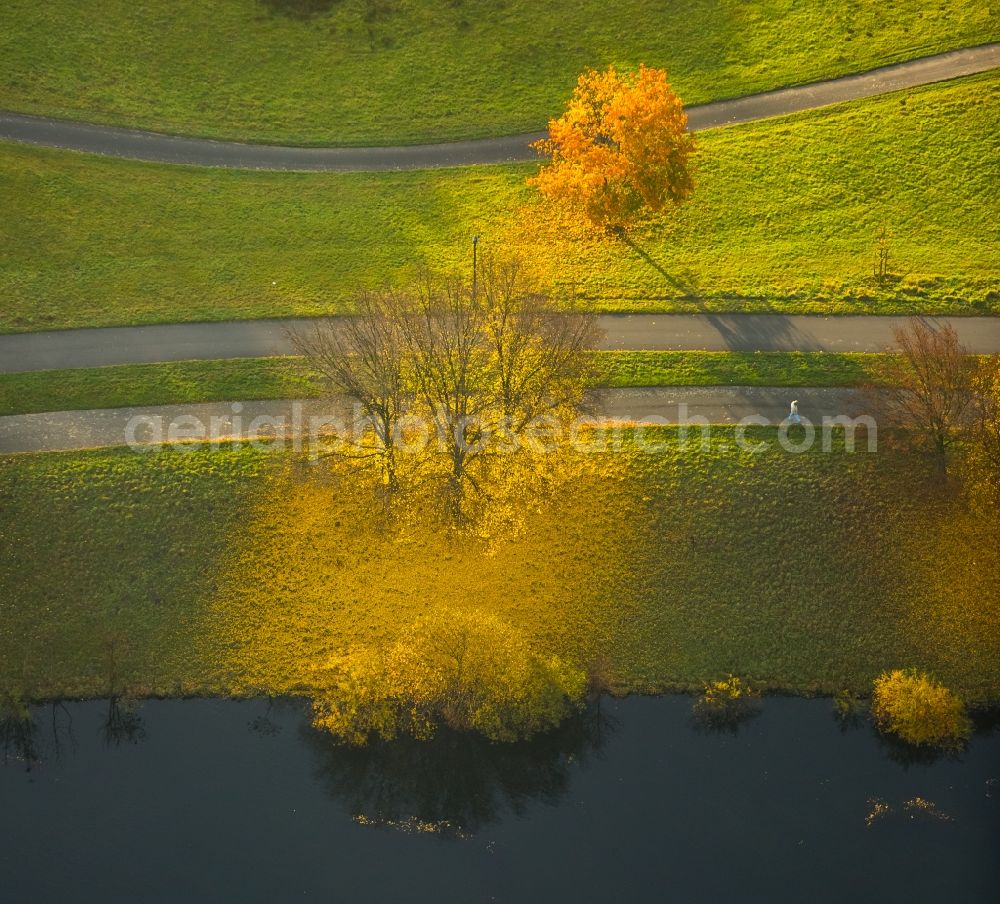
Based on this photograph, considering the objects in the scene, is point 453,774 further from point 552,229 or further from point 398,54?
point 398,54

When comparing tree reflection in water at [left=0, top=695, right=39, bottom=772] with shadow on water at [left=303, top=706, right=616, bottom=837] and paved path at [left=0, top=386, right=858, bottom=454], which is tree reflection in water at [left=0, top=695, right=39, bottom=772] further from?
paved path at [left=0, top=386, right=858, bottom=454]

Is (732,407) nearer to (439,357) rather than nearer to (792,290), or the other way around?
(792,290)

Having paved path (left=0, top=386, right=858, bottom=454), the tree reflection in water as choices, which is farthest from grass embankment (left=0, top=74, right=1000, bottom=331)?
the tree reflection in water

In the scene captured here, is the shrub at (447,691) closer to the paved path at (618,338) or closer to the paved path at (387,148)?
the paved path at (618,338)

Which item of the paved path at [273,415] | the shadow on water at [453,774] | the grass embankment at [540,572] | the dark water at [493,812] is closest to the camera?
the dark water at [493,812]

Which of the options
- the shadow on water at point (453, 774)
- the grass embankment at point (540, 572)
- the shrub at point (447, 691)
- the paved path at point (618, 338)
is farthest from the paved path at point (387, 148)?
the shadow on water at point (453, 774)

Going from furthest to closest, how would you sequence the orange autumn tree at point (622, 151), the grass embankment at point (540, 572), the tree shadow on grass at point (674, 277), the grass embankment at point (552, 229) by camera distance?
the tree shadow on grass at point (674, 277) < the grass embankment at point (552, 229) < the orange autumn tree at point (622, 151) < the grass embankment at point (540, 572)
